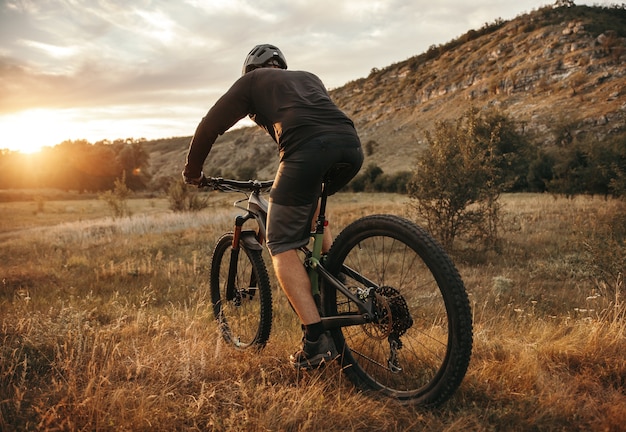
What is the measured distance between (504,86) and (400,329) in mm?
65820

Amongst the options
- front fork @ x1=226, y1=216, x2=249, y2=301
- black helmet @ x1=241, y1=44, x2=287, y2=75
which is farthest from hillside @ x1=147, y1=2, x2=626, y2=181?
black helmet @ x1=241, y1=44, x2=287, y2=75

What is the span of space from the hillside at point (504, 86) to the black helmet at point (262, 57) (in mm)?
30476

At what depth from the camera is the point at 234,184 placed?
11.1ft

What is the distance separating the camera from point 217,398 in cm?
241

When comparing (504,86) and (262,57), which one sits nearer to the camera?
(262,57)

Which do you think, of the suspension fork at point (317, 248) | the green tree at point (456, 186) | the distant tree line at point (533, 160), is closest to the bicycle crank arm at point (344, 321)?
the suspension fork at point (317, 248)

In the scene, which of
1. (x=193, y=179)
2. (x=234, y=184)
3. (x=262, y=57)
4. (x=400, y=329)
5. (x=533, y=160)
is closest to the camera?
(x=400, y=329)

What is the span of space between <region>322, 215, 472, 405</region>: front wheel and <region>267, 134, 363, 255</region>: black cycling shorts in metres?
0.29

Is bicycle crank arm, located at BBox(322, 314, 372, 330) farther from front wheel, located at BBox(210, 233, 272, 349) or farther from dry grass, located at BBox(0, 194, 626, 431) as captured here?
front wheel, located at BBox(210, 233, 272, 349)

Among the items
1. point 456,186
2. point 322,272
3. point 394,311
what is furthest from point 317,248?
point 456,186

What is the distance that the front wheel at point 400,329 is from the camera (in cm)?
217

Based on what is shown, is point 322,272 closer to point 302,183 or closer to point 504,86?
point 302,183

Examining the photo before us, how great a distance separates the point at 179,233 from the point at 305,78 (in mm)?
10327

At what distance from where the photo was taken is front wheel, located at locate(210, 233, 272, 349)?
322cm
